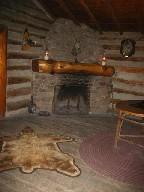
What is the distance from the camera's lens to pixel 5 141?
19.3 feet

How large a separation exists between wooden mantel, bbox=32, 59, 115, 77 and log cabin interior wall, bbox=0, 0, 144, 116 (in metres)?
0.45

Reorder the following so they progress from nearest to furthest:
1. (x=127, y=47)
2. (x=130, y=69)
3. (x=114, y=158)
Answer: (x=114, y=158), (x=127, y=47), (x=130, y=69)

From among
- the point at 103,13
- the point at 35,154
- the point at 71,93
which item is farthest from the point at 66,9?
the point at 35,154

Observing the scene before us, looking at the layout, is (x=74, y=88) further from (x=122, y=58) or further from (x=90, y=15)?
(x=90, y=15)

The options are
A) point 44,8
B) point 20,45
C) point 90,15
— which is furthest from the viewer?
point 44,8

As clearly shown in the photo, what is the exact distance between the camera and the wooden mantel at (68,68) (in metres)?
8.08

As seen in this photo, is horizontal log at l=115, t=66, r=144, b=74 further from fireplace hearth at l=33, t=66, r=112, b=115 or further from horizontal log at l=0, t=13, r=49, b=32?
horizontal log at l=0, t=13, r=49, b=32

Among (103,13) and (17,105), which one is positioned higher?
(103,13)

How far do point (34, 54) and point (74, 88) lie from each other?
73.8 inches

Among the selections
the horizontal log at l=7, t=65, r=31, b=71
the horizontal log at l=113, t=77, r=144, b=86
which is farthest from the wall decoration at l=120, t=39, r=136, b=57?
the horizontal log at l=7, t=65, r=31, b=71

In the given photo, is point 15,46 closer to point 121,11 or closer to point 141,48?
point 121,11

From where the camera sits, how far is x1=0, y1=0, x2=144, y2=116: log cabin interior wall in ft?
24.9

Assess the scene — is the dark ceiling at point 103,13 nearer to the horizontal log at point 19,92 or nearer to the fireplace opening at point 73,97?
the fireplace opening at point 73,97

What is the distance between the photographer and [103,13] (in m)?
7.59
